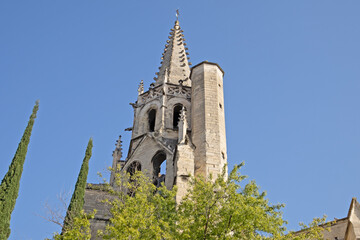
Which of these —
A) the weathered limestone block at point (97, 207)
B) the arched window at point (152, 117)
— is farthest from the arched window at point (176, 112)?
the weathered limestone block at point (97, 207)

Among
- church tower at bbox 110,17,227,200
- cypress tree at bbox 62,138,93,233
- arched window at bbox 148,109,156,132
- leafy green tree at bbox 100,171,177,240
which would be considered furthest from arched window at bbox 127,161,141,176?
leafy green tree at bbox 100,171,177,240

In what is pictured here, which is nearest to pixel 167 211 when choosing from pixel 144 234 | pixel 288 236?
pixel 144 234

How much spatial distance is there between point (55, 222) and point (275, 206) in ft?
20.2

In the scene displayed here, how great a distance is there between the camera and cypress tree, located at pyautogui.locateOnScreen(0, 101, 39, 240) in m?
14.0

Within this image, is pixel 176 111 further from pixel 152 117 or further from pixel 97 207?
pixel 97 207

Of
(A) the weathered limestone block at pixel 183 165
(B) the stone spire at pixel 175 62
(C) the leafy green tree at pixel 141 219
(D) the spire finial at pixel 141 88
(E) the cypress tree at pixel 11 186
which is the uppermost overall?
(B) the stone spire at pixel 175 62

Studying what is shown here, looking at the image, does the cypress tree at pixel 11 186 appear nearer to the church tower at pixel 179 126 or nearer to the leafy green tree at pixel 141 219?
the leafy green tree at pixel 141 219

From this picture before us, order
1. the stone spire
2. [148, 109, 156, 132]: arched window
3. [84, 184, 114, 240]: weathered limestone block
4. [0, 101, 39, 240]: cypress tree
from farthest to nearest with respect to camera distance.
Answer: the stone spire
[148, 109, 156, 132]: arched window
[84, 184, 114, 240]: weathered limestone block
[0, 101, 39, 240]: cypress tree

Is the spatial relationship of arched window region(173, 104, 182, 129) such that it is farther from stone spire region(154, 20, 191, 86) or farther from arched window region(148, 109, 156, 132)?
stone spire region(154, 20, 191, 86)

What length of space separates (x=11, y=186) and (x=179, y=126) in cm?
818

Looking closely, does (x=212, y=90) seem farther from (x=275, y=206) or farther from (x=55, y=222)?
(x=55, y=222)

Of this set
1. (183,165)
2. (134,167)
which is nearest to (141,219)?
(183,165)

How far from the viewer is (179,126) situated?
827 inches

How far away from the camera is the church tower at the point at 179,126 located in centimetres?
1967
